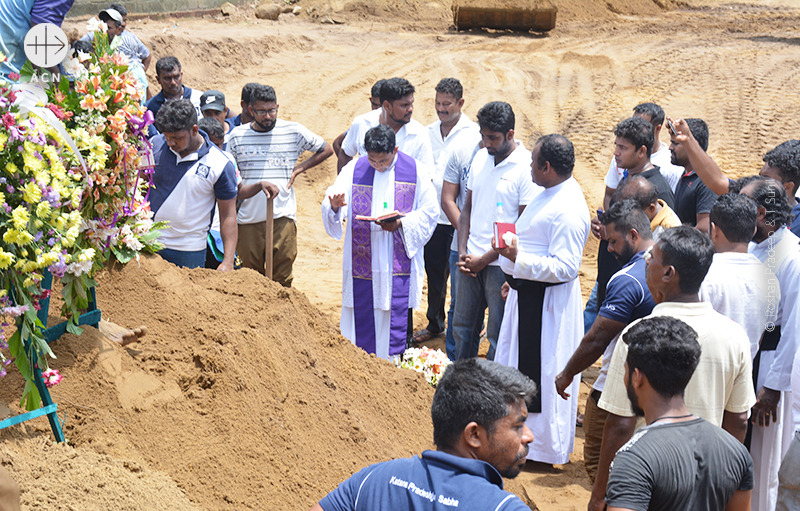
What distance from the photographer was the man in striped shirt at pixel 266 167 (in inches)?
254

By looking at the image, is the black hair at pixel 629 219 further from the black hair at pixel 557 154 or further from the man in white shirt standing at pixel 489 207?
the man in white shirt standing at pixel 489 207

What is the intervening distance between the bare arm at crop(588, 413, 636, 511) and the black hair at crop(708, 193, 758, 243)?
1192mm

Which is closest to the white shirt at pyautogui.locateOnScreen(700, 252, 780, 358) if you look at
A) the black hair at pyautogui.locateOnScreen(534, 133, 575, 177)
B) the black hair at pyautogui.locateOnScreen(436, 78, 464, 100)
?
the black hair at pyautogui.locateOnScreen(534, 133, 575, 177)

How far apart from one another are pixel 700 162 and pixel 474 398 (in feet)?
11.4

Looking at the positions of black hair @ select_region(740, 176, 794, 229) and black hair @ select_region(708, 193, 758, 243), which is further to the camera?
black hair @ select_region(740, 176, 794, 229)

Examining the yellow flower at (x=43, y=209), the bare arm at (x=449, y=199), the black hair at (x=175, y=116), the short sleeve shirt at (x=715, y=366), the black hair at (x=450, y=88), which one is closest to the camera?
the yellow flower at (x=43, y=209)

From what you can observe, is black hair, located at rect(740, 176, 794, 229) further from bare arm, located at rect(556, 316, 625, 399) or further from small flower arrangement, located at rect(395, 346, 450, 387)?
small flower arrangement, located at rect(395, 346, 450, 387)

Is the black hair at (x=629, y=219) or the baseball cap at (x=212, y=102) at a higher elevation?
the baseball cap at (x=212, y=102)

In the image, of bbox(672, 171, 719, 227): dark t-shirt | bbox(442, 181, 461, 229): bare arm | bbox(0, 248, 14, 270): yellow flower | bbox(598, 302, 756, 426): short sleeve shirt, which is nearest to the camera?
bbox(0, 248, 14, 270): yellow flower

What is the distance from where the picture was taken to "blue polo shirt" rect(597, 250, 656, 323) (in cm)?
375

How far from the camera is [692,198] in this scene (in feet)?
18.1

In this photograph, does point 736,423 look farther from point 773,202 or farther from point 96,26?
point 96,26

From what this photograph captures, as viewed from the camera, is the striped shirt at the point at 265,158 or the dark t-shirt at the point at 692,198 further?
the striped shirt at the point at 265,158

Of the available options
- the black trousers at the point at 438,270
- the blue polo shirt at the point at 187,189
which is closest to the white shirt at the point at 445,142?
the black trousers at the point at 438,270
